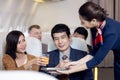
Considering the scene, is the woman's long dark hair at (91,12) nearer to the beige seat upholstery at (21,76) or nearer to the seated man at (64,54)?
the seated man at (64,54)

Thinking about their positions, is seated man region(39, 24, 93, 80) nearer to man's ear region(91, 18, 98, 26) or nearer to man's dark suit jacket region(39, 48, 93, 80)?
man's dark suit jacket region(39, 48, 93, 80)

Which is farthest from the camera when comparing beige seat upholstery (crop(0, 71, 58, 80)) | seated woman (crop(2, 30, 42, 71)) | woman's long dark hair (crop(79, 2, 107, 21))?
seated woman (crop(2, 30, 42, 71))

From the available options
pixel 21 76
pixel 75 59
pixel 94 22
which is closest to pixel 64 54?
pixel 75 59

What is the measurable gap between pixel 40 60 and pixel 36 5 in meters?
3.34

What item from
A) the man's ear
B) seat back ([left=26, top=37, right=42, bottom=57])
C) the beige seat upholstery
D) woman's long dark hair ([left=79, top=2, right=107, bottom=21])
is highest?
woman's long dark hair ([left=79, top=2, right=107, bottom=21])

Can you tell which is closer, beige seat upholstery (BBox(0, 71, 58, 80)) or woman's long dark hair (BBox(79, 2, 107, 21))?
beige seat upholstery (BBox(0, 71, 58, 80))

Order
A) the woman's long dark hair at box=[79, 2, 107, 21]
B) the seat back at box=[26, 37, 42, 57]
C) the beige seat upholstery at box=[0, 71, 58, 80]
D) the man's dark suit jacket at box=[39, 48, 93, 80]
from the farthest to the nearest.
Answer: the seat back at box=[26, 37, 42, 57] → the man's dark suit jacket at box=[39, 48, 93, 80] → the woman's long dark hair at box=[79, 2, 107, 21] → the beige seat upholstery at box=[0, 71, 58, 80]

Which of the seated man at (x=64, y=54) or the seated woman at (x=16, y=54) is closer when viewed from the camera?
the seated man at (x=64, y=54)

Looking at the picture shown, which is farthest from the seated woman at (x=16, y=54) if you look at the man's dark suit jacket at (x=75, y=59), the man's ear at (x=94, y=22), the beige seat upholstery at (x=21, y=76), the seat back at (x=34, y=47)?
the beige seat upholstery at (x=21, y=76)

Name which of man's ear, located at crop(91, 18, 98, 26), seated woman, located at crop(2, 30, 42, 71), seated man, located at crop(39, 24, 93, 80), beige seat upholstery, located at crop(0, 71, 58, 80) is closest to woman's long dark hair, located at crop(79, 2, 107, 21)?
man's ear, located at crop(91, 18, 98, 26)

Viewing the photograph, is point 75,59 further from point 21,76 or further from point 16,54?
point 21,76

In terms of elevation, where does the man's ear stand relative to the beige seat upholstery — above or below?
above

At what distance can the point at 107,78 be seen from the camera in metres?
4.39

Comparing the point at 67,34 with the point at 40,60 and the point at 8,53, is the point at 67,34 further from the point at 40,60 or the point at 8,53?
the point at 8,53
